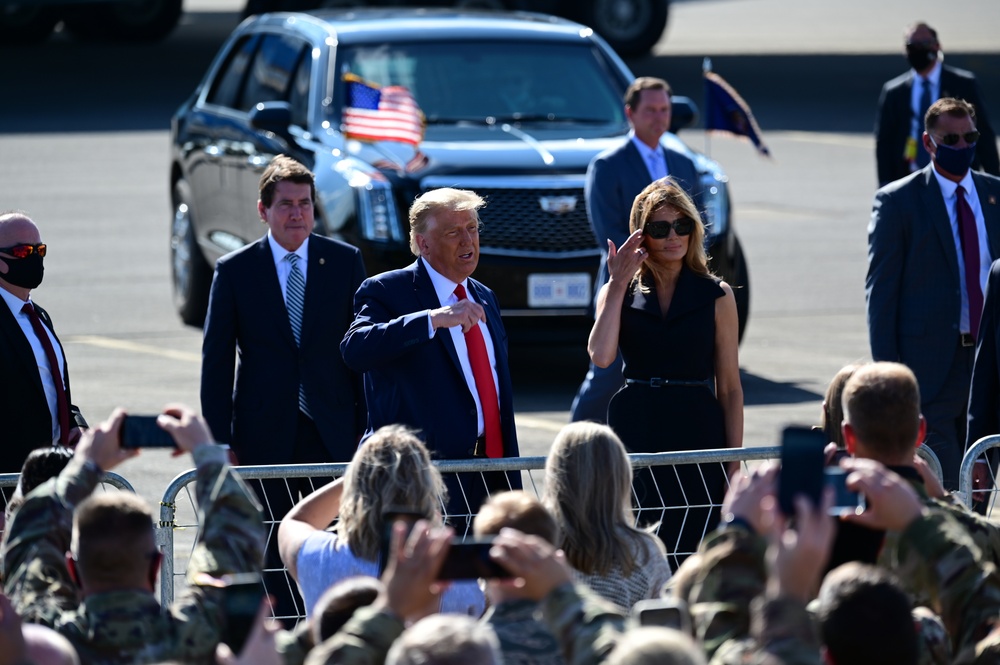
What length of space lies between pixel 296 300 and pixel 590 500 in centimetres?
273

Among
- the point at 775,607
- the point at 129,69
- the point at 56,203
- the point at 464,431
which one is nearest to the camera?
the point at 775,607

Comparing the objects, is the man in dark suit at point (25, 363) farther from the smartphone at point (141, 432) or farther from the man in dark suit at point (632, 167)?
the man in dark suit at point (632, 167)

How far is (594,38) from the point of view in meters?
12.7

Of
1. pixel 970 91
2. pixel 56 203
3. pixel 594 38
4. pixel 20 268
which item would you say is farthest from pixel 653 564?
pixel 56 203

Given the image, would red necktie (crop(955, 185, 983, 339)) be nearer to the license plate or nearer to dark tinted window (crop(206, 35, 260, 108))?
the license plate

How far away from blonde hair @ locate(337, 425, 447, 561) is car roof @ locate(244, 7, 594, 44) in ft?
24.6

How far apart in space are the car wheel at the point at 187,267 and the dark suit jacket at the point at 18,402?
6.39 metres

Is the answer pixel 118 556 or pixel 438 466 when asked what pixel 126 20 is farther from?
pixel 118 556

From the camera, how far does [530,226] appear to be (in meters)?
11.1

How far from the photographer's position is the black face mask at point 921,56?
11.4 meters

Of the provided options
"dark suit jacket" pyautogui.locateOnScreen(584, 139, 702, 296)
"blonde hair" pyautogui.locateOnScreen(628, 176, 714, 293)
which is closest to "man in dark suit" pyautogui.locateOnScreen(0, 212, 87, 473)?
"blonde hair" pyautogui.locateOnScreen(628, 176, 714, 293)

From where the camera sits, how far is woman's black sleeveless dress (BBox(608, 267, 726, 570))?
6.84 m

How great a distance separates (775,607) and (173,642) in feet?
4.59

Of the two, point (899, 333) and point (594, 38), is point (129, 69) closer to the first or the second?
point (594, 38)
